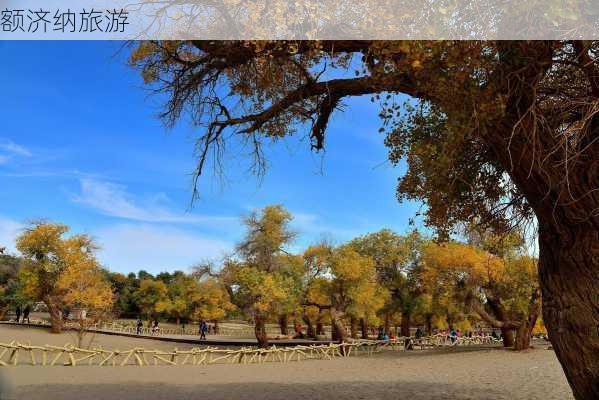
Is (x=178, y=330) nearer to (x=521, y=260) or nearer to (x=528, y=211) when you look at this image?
(x=521, y=260)

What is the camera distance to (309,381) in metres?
13.3

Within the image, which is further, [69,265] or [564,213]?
[69,265]

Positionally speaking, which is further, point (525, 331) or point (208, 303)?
point (208, 303)

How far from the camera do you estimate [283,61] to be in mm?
6129

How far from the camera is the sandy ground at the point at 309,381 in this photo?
10266 millimetres

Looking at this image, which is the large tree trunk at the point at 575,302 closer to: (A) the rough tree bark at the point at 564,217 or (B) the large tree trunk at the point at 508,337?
(A) the rough tree bark at the point at 564,217

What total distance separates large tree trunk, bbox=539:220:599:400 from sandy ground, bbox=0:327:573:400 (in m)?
5.33

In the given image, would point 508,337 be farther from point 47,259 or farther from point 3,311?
point 3,311

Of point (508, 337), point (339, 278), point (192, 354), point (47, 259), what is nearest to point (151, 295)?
point (47, 259)

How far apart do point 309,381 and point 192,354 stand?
661cm

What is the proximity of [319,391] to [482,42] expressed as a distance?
9.00 m

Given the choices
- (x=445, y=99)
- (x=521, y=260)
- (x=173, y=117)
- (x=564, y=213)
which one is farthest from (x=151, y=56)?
(x=521, y=260)

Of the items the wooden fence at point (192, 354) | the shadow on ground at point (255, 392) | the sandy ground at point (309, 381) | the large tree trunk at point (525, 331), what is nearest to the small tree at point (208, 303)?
the wooden fence at point (192, 354)

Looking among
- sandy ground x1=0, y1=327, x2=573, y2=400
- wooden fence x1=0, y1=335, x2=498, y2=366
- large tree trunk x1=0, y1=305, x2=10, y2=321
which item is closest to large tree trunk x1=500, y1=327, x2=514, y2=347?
sandy ground x1=0, y1=327, x2=573, y2=400
